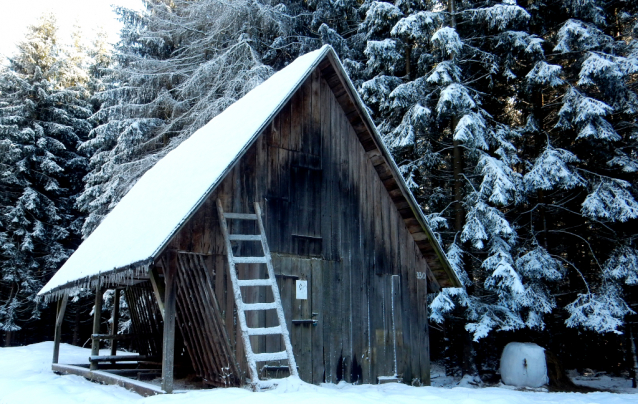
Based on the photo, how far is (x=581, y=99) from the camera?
14820 mm

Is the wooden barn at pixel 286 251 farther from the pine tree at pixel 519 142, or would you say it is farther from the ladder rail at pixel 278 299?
the pine tree at pixel 519 142

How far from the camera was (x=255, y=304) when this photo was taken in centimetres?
763

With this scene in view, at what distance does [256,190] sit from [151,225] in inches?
68.5

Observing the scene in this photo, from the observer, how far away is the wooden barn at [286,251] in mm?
8227

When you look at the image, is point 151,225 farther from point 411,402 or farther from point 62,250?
point 62,250

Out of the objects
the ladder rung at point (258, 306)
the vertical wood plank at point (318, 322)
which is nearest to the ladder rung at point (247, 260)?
the ladder rung at point (258, 306)

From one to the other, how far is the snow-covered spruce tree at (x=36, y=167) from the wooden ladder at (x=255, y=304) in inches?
738

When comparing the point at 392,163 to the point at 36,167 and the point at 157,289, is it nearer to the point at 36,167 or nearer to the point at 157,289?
the point at 157,289

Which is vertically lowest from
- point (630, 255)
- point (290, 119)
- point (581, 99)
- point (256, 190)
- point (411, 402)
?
point (411, 402)

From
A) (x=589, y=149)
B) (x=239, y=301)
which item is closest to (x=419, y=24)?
(x=589, y=149)

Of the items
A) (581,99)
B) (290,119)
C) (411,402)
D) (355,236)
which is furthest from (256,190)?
(581,99)

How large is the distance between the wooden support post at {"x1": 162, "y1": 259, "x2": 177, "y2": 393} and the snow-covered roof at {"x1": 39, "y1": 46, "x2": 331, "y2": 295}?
51 cm

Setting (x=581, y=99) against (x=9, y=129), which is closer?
(x=581, y=99)

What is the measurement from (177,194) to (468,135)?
8.49 metres
